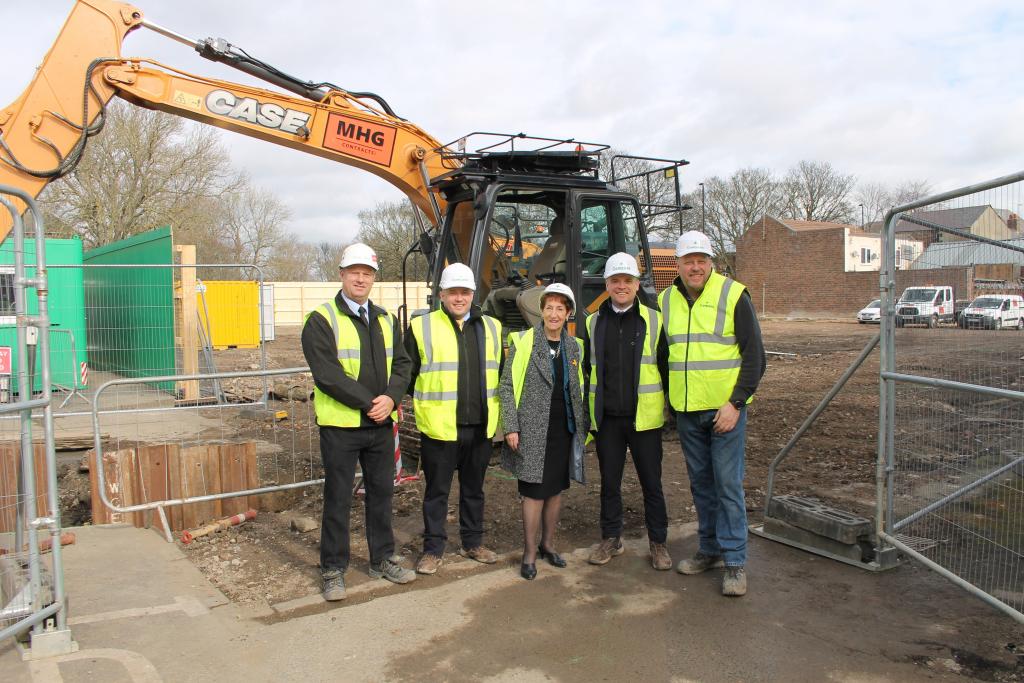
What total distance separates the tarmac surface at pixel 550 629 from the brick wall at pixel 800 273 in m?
38.2

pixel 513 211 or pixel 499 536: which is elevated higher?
pixel 513 211

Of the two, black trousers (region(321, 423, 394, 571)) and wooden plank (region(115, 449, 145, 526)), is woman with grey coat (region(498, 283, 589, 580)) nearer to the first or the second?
black trousers (region(321, 423, 394, 571))

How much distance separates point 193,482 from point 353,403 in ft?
8.95

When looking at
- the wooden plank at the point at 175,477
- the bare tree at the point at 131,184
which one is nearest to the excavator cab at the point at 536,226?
the wooden plank at the point at 175,477

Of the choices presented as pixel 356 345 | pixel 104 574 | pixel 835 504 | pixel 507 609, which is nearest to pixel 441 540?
pixel 507 609

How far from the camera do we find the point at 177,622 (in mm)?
4227

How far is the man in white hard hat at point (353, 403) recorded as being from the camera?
456 centimetres

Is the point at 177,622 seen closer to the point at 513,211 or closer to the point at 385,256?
the point at 513,211

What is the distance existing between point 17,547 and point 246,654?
162 centimetres

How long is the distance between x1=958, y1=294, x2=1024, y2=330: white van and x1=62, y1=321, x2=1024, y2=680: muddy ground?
7cm

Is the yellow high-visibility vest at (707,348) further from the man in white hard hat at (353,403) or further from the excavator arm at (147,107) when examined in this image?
the excavator arm at (147,107)

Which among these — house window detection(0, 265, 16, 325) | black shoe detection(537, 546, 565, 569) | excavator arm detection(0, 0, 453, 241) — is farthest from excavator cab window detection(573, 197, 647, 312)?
house window detection(0, 265, 16, 325)

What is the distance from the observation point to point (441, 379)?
4883 mm

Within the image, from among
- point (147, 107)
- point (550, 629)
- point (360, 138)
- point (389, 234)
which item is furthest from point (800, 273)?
point (550, 629)
